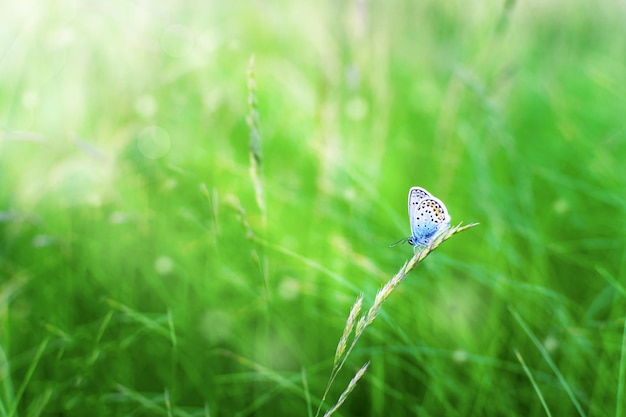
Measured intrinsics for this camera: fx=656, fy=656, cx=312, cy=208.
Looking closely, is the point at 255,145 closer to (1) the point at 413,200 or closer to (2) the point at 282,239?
(1) the point at 413,200

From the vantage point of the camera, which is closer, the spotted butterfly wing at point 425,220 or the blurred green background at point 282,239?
the spotted butterfly wing at point 425,220

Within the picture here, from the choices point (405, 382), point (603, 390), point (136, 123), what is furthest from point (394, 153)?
point (603, 390)

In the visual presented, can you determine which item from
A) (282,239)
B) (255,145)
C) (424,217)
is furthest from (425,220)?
(282,239)

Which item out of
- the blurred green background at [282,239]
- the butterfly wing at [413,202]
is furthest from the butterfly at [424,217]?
the blurred green background at [282,239]

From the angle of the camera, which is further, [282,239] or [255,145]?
[282,239]

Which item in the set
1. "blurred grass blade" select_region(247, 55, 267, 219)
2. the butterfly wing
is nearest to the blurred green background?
"blurred grass blade" select_region(247, 55, 267, 219)

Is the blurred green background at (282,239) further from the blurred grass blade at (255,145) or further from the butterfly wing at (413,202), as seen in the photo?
the butterfly wing at (413,202)
